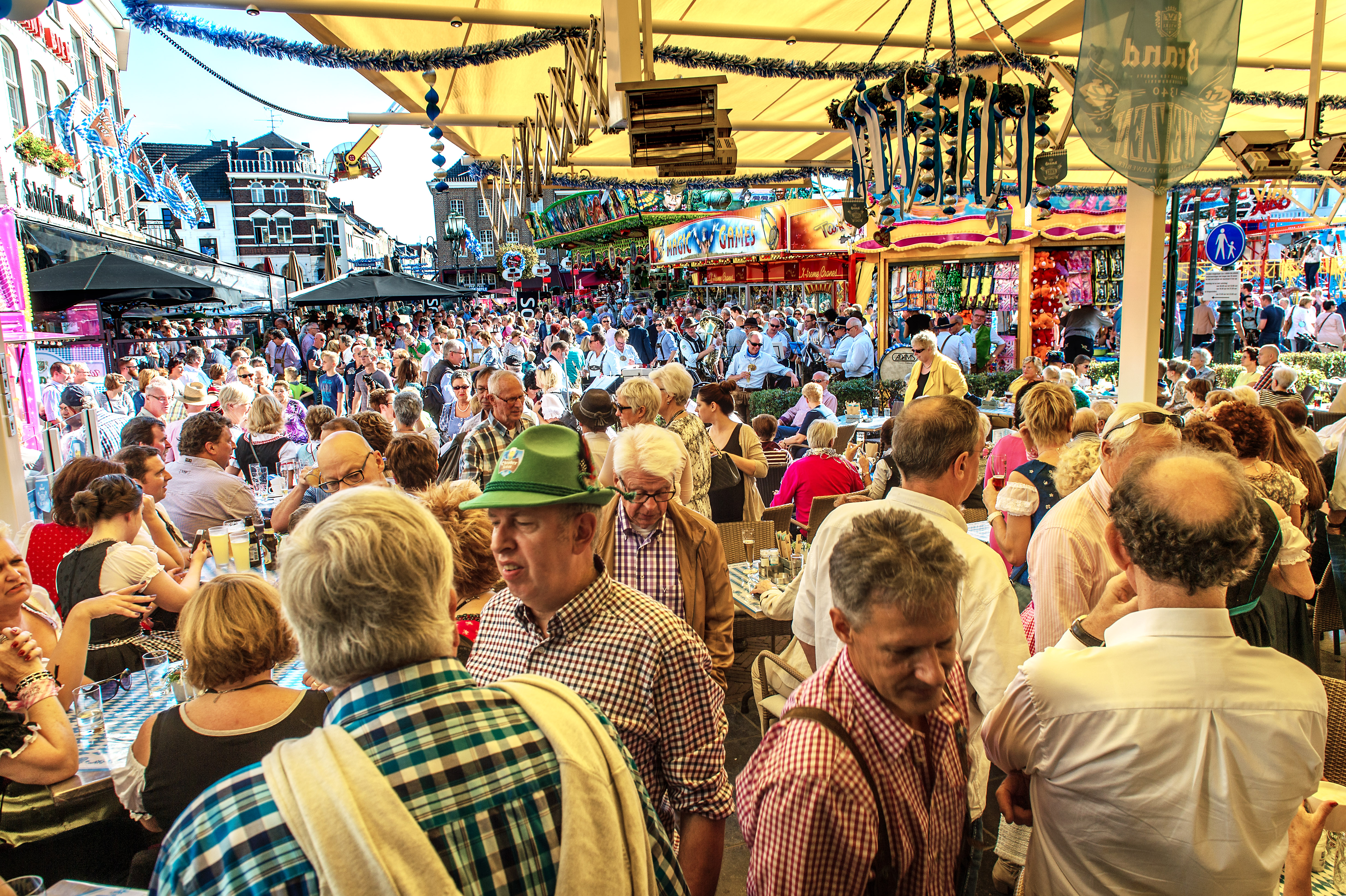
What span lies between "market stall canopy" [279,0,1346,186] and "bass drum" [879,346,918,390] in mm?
3180

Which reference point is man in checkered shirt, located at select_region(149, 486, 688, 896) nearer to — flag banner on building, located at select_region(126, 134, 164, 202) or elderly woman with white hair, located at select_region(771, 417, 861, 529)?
elderly woman with white hair, located at select_region(771, 417, 861, 529)

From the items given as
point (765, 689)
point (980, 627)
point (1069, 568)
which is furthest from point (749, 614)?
point (980, 627)

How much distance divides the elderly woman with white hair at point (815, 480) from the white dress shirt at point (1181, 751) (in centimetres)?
290

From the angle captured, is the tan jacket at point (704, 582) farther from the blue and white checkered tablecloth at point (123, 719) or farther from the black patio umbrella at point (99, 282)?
the black patio umbrella at point (99, 282)

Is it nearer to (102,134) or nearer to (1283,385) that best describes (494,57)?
(1283,385)

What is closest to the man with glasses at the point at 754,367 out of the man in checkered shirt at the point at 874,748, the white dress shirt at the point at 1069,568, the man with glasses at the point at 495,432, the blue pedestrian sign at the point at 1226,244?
the blue pedestrian sign at the point at 1226,244

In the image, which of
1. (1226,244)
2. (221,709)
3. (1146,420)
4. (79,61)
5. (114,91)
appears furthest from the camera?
(114,91)

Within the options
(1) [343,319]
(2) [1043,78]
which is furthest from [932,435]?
(1) [343,319]

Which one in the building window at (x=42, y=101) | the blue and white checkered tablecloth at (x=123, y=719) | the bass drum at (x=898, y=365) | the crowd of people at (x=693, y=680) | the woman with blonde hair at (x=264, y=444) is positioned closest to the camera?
the crowd of people at (x=693, y=680)

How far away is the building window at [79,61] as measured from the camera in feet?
62.1

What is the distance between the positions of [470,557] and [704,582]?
789 millimetres

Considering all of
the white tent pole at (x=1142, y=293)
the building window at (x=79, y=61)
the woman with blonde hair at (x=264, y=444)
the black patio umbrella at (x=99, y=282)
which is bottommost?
the woman with blonde hair at (x=264, y=444)

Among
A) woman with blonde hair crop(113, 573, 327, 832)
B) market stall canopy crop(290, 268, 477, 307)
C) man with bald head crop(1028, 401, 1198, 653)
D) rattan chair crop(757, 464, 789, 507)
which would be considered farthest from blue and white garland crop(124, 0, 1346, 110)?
market stall canopy crop(290, 268, 477, 307)

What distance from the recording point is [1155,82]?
10.7 ft
